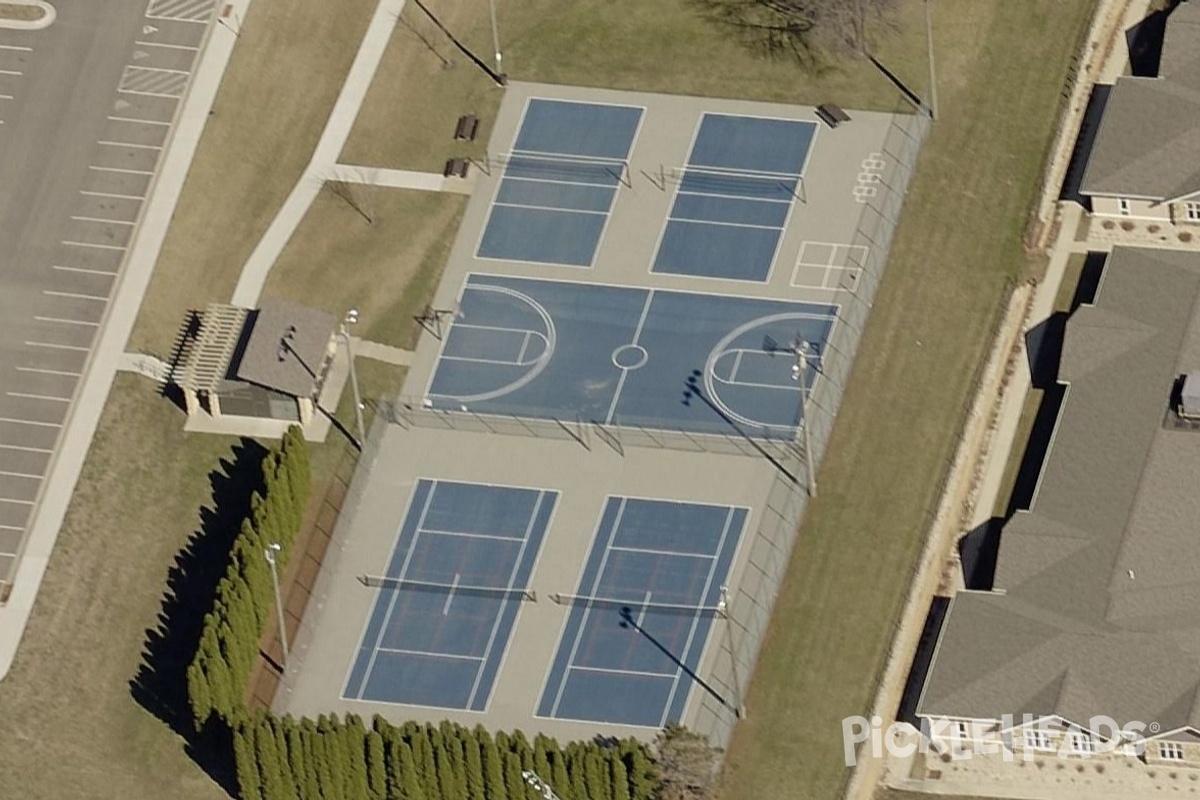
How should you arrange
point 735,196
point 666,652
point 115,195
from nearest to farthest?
1. point 666,652
2. point 735,196
3. point 115,195

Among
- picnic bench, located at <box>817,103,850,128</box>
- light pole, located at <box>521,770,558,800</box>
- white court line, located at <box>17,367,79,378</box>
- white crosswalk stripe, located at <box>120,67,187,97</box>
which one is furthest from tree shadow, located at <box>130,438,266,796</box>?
picnic bench, located at <box>817,103,850,128</box>

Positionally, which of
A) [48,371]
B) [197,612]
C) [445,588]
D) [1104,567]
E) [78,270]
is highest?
[78,270]

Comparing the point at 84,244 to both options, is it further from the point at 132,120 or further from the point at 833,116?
the point at 833,116

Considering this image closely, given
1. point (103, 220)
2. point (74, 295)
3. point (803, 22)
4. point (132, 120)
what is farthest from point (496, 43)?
point (74, 295)

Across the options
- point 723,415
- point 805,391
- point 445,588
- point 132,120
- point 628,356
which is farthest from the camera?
point 132,120

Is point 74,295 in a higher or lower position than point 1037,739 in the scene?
higher

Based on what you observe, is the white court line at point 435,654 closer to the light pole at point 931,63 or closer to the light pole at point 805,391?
the light pole at point 805,391

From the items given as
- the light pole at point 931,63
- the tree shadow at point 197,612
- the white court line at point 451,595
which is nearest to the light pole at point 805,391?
the light pole at point 931,63
